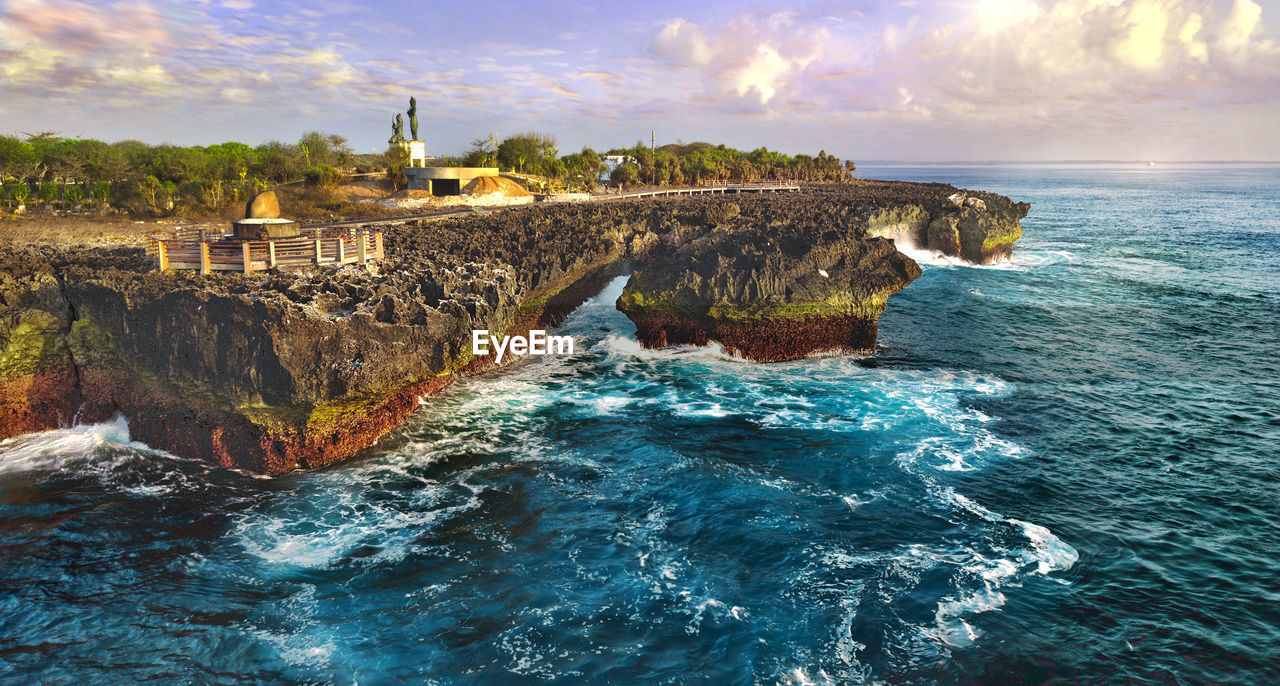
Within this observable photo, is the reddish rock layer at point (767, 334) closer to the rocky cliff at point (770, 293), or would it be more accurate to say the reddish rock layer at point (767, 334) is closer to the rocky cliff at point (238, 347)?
the rocky cliff at point (770, 293)

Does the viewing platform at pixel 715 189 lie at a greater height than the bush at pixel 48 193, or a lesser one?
greater

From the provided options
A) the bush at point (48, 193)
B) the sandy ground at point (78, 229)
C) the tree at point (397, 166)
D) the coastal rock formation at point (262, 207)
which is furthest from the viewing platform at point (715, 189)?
the coastal rock formation at point (262, 207)

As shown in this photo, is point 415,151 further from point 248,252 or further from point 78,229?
point 248,252

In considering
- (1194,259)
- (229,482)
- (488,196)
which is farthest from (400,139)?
(1194,259)

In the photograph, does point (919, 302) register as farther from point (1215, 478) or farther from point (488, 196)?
point (488, 196)

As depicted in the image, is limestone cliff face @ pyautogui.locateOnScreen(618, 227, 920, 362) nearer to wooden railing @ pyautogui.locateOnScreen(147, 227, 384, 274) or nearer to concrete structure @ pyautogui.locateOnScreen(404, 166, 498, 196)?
wooden railing @ pyautogui.locateOnScreen(147, 227, 384, 274)

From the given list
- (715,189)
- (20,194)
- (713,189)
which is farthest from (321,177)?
(715,189)
